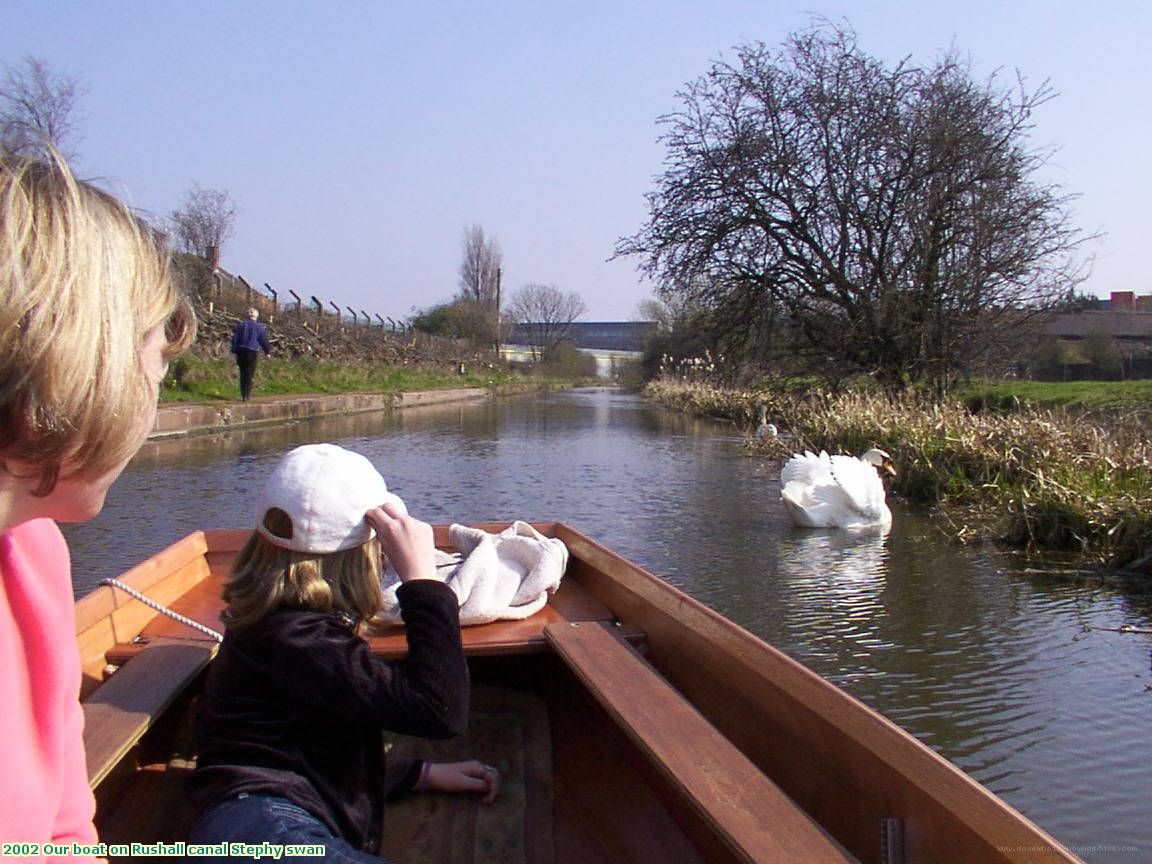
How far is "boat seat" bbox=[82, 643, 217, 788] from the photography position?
2039 mm

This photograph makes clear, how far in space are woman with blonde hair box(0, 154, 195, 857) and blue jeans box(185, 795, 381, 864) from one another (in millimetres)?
620

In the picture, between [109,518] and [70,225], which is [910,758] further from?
[109,518]

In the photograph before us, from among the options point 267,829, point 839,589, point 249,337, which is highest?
point 249,337

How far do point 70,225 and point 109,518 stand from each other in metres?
6.52

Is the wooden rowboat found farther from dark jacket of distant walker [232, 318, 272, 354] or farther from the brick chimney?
the brick chimney

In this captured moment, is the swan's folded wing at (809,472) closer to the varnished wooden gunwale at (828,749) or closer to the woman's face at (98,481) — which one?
the varnished wooden gunwale at (828,749)

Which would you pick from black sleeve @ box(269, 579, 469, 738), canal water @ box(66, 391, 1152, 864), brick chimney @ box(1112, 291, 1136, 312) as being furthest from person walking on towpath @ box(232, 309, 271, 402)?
brick chimney @ box(1112, 291, 1136, 312)

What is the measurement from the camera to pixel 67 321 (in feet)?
2.90

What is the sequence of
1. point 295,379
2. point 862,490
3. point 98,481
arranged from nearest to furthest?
point 98,481
point 862,490
point 295,379

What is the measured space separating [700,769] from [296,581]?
0.84 m

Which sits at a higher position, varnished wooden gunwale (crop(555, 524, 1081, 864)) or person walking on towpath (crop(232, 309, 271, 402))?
person walking on towpath (crop(232, 309, 271, 402))

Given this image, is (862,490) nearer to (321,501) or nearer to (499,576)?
(499,576)

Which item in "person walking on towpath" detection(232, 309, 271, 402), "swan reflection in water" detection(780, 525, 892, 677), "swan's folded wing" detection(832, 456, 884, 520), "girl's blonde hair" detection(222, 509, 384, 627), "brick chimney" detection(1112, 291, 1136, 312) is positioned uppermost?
"brick chimney" detection(1112, 291, 1136, 312)

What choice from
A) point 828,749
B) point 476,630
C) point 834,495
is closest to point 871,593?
point 834,495
